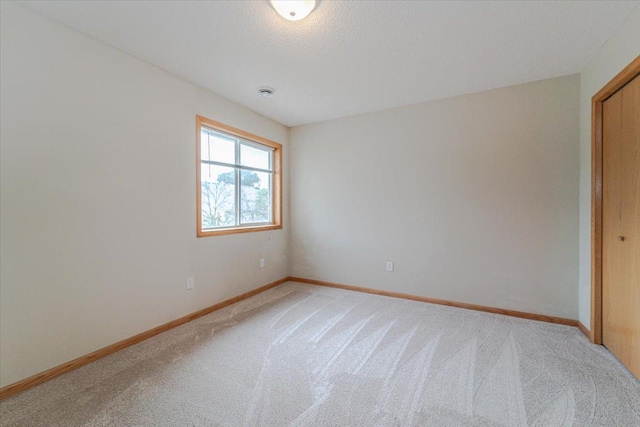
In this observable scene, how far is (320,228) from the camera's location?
3.96 m

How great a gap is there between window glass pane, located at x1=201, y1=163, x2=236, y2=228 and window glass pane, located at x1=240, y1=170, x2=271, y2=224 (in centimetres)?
16

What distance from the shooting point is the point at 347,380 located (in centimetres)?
176

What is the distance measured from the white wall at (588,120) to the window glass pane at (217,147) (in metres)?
3.53

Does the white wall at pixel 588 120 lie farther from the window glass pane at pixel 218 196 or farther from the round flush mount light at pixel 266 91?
the window glass pane at pixel 218 196

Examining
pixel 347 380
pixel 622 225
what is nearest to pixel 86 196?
pixel 347 380

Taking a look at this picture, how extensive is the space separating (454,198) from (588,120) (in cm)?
127

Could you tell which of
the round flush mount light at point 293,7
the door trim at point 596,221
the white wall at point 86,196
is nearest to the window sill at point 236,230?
the white wall at point 86,196

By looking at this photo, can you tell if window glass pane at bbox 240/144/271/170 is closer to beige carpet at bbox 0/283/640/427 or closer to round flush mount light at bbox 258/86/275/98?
round flush mount light at bbox 258/86/275/98

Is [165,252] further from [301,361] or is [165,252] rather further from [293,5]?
[293,5]

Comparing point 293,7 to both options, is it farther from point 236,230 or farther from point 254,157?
point 236,230

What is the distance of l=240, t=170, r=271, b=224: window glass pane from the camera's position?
3523mm

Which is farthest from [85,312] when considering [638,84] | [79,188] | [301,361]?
[638,84]

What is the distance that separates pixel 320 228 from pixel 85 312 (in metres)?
2.69

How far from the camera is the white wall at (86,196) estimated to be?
5.45 ft
